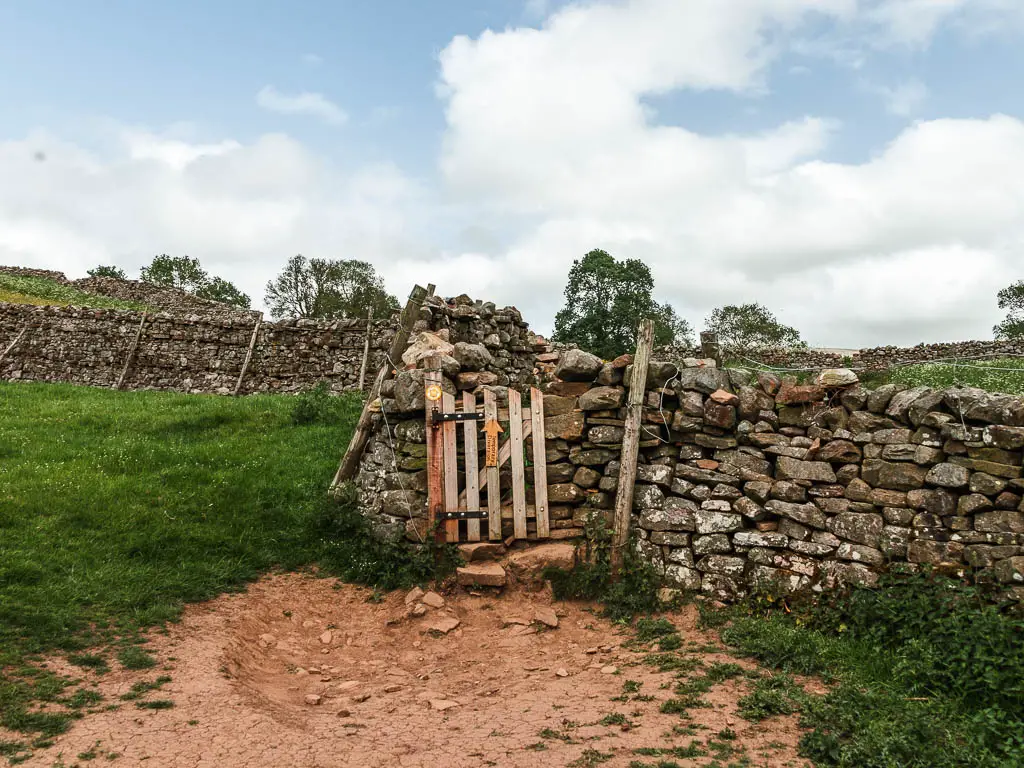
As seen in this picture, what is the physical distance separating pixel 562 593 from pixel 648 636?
1198 millimetres

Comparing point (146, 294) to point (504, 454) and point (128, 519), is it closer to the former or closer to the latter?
point (128, 519)

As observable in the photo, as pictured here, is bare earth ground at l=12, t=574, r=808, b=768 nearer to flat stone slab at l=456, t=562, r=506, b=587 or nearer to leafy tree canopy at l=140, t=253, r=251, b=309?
flat stone slab at l=456, t=562, r=506, b=587

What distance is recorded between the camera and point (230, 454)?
1026cm

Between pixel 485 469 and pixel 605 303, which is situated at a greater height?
pixel 605 303

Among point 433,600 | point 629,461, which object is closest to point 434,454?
point 433,600

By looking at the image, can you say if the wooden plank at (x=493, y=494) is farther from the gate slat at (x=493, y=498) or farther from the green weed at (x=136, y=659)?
the green weed at (x=136, y=659)

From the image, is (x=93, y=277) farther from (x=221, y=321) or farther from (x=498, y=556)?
(x=498, y=556)

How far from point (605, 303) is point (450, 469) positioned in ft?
81.6

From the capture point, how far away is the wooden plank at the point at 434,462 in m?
7.67

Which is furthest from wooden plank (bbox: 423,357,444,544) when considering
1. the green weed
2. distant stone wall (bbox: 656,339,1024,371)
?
distant stone wall (bbox: 656,339,1024,371)

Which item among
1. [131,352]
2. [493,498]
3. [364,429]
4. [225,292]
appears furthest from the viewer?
[225,292]

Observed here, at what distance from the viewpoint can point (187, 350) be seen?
17297 millimetres

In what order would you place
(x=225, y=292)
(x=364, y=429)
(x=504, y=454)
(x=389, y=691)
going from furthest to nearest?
1. (x=225, y=292)
2. (x=364, y=429)
3. (x=504, y=454)
4. (x=389, y=691)

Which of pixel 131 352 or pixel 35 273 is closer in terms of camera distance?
pixel 131 352
